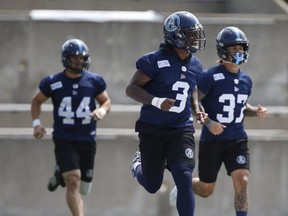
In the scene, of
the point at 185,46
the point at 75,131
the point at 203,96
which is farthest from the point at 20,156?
the point at 185,46

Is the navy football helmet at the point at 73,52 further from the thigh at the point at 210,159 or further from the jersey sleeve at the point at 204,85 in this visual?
the thigh at the point at 210,159

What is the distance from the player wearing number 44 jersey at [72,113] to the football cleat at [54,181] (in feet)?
0.07

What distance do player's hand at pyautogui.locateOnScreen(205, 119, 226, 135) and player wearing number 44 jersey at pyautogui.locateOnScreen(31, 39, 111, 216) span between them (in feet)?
5.17

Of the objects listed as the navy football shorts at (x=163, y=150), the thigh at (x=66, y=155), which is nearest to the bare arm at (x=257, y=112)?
Result: the navy football shorts at (x=163, y=150)

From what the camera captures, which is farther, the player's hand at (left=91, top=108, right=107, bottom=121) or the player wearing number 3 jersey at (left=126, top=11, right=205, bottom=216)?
the player's hand at (left=91, top=108, right=107, bottom=121)

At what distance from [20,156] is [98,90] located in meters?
1.44

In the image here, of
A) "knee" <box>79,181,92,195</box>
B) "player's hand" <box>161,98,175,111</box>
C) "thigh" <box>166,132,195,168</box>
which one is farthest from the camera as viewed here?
"knee" <box>79,181,92,195</box>

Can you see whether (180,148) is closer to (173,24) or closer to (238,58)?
(173,24)

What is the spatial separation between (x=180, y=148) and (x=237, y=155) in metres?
1.33

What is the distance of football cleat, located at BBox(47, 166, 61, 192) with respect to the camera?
413 inches

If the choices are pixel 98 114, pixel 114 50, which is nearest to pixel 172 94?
pixel 98 114

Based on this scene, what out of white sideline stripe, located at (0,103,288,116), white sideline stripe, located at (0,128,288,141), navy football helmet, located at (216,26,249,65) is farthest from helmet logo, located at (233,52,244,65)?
white sideline stripe, located at (0,103,288,116)

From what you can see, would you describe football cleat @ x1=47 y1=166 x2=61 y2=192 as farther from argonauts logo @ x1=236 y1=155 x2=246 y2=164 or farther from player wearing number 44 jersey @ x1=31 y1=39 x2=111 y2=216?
argonauts logo @ x1=236 y1=155 x2=246 y2=164

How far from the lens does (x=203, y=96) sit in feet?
31.3
